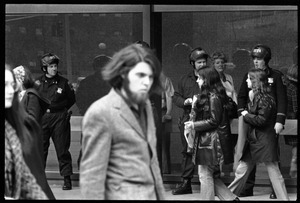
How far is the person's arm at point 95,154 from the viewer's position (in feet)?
16.9

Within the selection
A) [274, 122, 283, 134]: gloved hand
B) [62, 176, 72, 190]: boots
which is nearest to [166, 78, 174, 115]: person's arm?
[62, 176, 72, 190]: boots

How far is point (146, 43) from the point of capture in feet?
33.6

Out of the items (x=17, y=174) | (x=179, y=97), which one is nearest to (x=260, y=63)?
(x=179, y=97)

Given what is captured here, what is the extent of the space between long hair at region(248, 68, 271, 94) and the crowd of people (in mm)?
17

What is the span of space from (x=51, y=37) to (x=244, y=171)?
10.7 feet

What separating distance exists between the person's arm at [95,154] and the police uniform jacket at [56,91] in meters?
5.50

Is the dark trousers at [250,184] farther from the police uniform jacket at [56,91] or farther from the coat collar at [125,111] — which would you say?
the coat collar at [125,111]

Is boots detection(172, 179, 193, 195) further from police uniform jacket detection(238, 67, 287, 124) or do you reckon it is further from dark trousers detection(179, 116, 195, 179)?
police uniform jacket detection(238, 67, 287, 124)

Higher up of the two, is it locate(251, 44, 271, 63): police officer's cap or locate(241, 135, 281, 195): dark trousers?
locate(251, 44, 271, 63): police officer's cap

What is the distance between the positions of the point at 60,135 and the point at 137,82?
17.9ft

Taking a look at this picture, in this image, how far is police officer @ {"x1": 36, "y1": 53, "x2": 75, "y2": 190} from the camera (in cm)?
1066

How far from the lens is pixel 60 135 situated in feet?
35.2

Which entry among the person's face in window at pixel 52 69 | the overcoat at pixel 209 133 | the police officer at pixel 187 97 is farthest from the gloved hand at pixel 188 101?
the person's face in window at pixel 52 69

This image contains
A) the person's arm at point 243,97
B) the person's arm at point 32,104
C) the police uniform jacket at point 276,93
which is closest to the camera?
the person's arm at point 32,104
